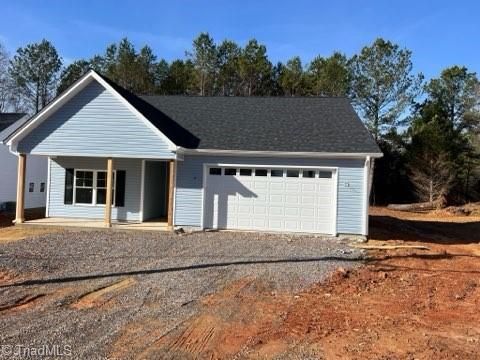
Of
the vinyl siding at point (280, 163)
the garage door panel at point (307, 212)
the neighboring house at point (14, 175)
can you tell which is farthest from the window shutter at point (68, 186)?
the garage door panel at point (307, 212)

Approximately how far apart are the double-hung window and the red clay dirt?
10.5m

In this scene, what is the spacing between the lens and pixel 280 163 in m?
15.2

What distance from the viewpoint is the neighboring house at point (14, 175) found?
23.2m

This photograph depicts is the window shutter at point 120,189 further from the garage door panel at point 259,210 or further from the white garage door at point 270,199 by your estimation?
the garage door panel at point 259,210

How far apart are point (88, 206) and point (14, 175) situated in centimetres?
902

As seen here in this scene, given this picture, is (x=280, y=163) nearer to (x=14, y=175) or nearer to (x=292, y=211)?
(x=292, y=211)

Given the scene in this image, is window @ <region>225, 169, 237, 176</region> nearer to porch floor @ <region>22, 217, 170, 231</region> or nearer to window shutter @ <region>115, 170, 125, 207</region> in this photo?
porch floor @ <region>22, 217, 170, 231</region>

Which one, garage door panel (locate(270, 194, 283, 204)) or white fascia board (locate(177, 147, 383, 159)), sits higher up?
white fascia board (locate(177, 147, 383, 159))

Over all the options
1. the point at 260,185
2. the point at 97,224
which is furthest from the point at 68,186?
the point at 260,185

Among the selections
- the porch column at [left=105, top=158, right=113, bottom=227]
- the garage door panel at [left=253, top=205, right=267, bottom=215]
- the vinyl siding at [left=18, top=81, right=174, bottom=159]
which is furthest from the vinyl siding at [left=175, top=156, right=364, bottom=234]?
the porch column at [left=105, top=158, right=113, bottom=227]

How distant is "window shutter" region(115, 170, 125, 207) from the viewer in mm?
17328

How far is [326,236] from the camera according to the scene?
14789mm

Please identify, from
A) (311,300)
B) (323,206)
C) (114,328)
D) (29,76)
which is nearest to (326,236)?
(323,206)

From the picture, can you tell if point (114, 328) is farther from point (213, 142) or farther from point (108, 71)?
point (108, 71)
